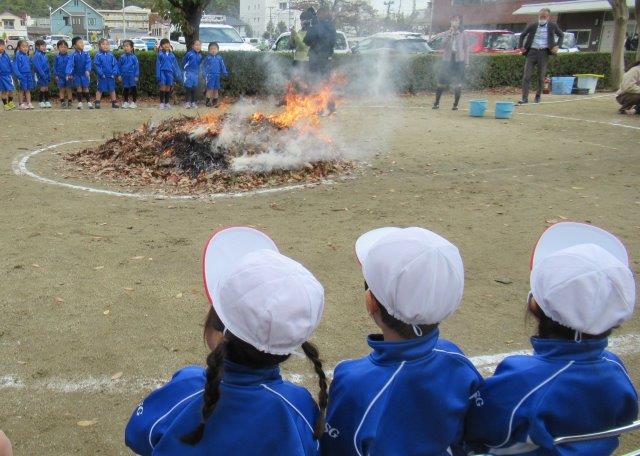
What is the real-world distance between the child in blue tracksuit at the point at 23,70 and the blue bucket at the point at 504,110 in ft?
38.6

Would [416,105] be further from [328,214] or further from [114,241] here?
[114,241]

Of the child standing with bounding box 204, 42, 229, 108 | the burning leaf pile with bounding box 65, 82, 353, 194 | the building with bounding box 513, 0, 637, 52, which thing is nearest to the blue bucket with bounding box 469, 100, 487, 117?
the burning leaf pile with bounding box 65, 82, 353, 194

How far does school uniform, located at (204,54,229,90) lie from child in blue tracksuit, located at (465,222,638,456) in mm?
15407

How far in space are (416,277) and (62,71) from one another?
15.6 metres

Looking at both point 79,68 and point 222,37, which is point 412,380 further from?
point 222,37

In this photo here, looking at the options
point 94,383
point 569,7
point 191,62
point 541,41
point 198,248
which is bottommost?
point 94,383

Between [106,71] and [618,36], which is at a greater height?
[618,36]

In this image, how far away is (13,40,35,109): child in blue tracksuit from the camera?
572 inches

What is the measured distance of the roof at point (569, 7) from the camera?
34.5 meters

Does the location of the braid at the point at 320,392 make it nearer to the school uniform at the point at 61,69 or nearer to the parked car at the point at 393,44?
the school uniform at the point at 61,69

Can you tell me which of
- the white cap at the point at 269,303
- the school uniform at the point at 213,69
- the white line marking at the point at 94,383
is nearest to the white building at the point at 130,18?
the school uniform at the point at 213,69

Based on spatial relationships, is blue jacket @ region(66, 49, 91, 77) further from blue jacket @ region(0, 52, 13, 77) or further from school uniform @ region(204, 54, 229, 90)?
school uniform @ region(204, 54, 229, 90)

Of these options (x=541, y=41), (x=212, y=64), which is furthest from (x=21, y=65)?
(x=541, y=41)

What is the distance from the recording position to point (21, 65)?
14570 mm
